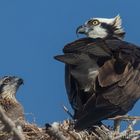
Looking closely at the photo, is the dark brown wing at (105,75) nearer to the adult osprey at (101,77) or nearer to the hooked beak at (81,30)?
the adult osprey at (101,77)

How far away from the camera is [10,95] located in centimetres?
990

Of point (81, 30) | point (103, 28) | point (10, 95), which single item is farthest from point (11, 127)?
point (103, 28)

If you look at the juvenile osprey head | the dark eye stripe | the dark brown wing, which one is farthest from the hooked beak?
the dark brown wing

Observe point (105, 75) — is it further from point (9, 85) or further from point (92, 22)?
point (92, 22)

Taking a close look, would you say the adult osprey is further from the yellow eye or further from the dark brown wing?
the yellow eye

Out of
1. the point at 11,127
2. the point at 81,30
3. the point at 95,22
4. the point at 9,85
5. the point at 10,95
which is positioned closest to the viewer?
the point at 11,127

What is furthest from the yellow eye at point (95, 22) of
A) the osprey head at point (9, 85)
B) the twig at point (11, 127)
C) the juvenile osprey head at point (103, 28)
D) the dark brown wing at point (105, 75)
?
the twig at point (11, 127)

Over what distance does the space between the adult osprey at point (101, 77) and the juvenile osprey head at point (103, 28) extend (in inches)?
69.7

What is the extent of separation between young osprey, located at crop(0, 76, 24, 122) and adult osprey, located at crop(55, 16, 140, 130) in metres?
1.02

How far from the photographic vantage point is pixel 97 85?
789cm

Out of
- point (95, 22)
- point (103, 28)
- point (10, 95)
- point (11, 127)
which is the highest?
point (95, 22)

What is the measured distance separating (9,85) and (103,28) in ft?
6.63

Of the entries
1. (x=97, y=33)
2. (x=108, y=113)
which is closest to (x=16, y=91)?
(x=97, y=33)

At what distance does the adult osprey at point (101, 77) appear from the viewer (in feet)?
24.6
